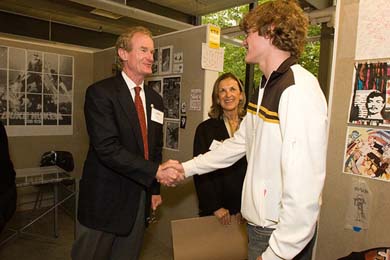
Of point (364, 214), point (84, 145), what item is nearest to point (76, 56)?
point (84, 145)

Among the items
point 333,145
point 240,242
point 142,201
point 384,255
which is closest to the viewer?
point 384,255

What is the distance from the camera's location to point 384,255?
58.4 inches

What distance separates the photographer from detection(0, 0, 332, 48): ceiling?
158 inches

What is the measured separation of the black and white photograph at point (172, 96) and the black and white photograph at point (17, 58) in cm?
201

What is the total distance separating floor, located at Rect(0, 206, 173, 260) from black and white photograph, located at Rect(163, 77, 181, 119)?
51.4 inches

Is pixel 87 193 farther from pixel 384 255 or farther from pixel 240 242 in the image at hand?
pixel 384 255

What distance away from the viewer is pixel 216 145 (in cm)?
212

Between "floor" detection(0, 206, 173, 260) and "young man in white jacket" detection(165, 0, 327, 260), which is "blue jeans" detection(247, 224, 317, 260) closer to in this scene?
"young man in white jacket" detection(165, 0, 327, 260)

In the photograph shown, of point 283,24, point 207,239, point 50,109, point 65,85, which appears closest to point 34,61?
point 65,85

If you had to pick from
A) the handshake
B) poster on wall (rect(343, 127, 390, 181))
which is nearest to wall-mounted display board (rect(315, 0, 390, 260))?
poster on wall (rect(343, 127, 390, 181))

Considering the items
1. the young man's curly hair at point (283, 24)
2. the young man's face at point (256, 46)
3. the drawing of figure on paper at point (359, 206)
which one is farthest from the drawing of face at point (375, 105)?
the young man's face at point (256, 46)

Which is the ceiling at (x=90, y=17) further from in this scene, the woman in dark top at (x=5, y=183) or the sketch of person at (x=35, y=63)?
the woman in dark top at (x=5, y=183)

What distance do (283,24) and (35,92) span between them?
3.71 meters

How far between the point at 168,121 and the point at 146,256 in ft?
4.25
